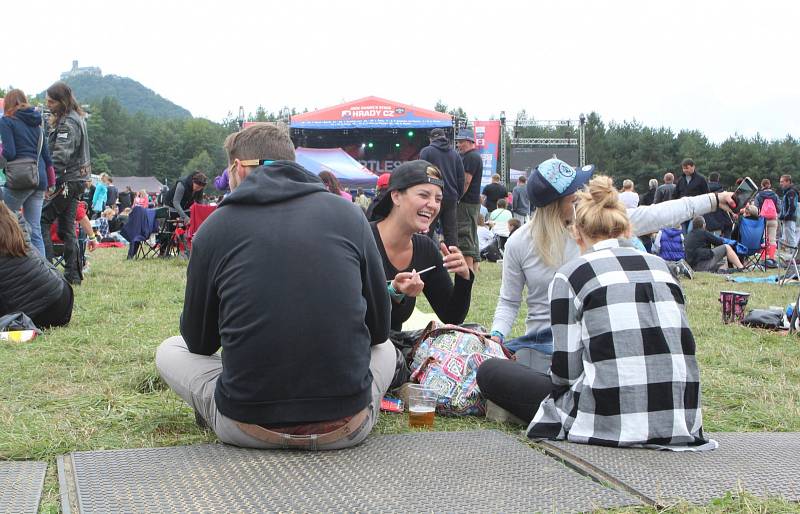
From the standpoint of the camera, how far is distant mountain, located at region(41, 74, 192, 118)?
Answer: 16879 centimetres

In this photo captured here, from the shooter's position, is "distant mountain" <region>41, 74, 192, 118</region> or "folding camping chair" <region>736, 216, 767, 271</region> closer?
"folding camping chair" <region>736, 216, 767, 271</region>

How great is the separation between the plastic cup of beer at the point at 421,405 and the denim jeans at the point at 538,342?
1.64ft

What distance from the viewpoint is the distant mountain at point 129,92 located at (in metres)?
169

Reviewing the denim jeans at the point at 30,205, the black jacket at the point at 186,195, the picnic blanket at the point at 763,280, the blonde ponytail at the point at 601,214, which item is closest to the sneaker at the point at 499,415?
the blonde ponytail at the point at 601,214

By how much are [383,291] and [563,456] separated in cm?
84

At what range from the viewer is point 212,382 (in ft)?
9.13

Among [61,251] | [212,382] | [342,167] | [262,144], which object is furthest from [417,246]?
[342,167]

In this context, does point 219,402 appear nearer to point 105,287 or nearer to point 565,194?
point 565,194

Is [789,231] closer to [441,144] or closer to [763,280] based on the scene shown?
[763,280]

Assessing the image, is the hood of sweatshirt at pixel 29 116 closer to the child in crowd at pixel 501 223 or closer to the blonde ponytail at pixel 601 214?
the blonde ponytail at pixel 601 214

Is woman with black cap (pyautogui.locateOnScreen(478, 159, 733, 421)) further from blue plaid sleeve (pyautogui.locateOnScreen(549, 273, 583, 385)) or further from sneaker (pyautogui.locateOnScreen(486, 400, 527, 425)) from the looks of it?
blue plaid sleeve (pyautogui.locateOnScreen(549, 273, 583, 385))

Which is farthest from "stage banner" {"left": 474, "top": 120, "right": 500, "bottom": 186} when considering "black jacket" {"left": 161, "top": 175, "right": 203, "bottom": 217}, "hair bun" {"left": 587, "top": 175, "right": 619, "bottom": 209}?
"hair bun" {"left": 587, "top": 175, "right": 619, "bottom": 209}

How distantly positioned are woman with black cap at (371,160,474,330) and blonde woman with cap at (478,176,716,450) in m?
1.02

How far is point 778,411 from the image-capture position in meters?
3.62
